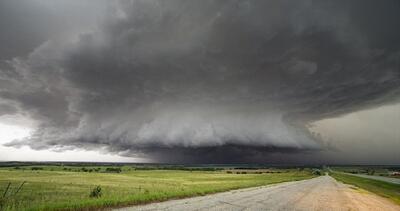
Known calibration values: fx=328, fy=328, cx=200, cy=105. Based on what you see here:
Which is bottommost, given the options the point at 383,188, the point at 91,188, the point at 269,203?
the point at 269,203

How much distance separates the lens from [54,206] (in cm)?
1842

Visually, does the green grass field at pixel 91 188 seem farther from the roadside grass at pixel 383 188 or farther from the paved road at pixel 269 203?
the roadside grass at pixel 383 188

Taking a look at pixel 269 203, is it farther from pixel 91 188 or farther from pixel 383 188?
pixel 383 188

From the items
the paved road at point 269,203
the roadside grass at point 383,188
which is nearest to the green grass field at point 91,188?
the paved road at point 269,203

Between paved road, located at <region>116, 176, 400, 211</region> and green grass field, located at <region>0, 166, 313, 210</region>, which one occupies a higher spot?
green grass field, located at <region>0, 166, 313, 210</region>

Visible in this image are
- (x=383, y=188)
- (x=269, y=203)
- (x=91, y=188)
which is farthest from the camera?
(x=383, y=188)

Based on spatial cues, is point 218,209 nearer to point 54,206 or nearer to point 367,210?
point 54,206

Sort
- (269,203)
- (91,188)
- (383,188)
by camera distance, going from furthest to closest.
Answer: (383,188) < (91,188) < (269,203)

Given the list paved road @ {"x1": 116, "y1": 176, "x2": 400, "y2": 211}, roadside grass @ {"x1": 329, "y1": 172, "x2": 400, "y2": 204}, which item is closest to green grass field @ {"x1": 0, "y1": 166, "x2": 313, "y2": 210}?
paved road @ {"x1": 116, "y1": 176, "x2": 400, "y2": 211}

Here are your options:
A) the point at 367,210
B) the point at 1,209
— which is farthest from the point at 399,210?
the point at 1,209

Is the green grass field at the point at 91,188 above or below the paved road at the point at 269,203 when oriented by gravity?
above

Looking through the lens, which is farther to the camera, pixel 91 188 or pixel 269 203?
pixel 91 188

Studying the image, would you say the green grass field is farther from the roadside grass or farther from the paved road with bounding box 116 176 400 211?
the roadside grass

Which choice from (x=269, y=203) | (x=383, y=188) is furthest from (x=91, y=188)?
(x=383, y=188)
